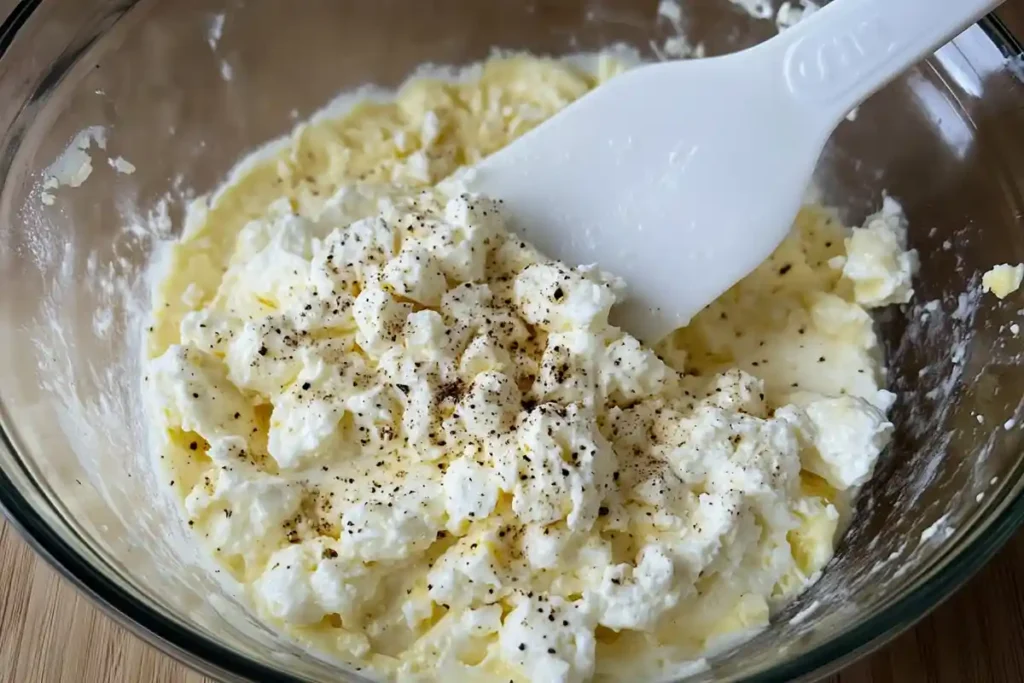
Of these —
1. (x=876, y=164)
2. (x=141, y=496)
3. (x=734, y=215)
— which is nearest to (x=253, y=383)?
(x=141, y=496)

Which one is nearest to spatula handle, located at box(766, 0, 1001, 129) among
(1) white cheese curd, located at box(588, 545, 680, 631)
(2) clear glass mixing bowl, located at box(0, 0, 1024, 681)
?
(2) clear glass mixing bowl, located at box(0, 0, 1024, 681)

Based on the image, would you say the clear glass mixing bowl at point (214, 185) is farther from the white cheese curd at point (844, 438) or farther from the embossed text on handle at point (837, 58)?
the embossed text on handle at point (837, 58)

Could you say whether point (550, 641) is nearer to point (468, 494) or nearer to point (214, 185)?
point (468, 494)

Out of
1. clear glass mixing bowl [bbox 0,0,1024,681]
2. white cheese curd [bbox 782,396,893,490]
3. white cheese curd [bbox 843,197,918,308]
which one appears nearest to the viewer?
clear glass mixing bowl [bbox 0,0,1024,681]

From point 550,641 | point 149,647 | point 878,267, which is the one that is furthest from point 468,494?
point 878,267

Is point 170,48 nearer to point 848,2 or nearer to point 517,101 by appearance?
point 517,101

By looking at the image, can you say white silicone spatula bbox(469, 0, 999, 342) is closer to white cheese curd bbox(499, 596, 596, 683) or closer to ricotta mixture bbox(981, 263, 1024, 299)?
ricotta mixture bbox(981, 263, 1024, 299)
